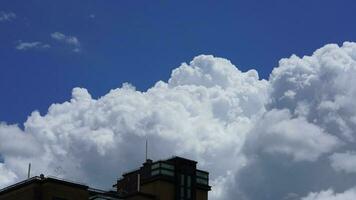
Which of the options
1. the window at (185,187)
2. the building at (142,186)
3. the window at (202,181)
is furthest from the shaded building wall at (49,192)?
the window at (202,181)

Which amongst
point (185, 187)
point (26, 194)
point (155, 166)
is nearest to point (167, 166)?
point (155, 166)

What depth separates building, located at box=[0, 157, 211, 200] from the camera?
91812 mm

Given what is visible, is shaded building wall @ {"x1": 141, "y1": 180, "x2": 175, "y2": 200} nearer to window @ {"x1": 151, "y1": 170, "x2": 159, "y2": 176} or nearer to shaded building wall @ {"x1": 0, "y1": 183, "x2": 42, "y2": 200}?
window @ {"x1": 151, "y1": 170, "x2": 159, "y2": 176}

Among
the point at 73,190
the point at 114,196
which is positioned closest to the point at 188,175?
the point at 114,196

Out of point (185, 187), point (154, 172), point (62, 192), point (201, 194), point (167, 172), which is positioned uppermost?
point (167, 172)

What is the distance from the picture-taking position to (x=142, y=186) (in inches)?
4176

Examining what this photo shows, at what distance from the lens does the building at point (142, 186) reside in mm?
91812

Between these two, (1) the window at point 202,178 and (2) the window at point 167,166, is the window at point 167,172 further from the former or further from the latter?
(1) the window at point 202,178

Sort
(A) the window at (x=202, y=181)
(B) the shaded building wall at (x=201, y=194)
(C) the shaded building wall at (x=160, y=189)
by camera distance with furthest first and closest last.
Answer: (A) the window at (x=202, y=181), (B) the shaded building wall at (x=201, y=194), (C) the shaded building wall at (x=160, y=189)

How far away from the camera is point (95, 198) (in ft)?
316

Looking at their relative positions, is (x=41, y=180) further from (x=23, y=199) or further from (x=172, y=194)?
(x=172, y=194)

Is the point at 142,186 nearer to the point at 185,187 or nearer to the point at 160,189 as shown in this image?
the point at 160,189

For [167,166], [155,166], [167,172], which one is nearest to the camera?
[155,166]

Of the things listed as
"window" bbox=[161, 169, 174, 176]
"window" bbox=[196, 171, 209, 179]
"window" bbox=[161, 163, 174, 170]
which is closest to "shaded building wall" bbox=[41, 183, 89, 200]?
"window" bbox=[161, 169, 174, 176]
